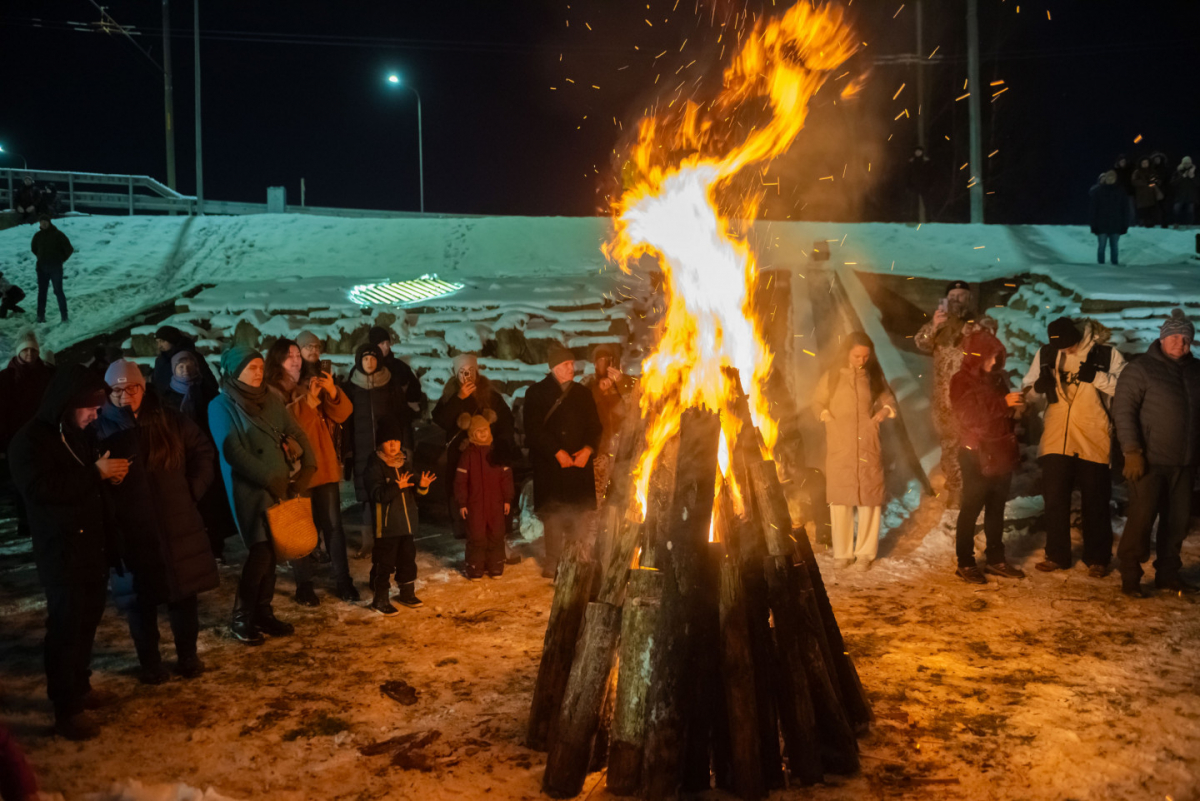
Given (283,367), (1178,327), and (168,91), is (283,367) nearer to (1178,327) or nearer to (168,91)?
(1178,327)

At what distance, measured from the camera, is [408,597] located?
691cm

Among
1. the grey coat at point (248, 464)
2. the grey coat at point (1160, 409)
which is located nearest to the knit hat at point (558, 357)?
the grey coat at point (248, 464)

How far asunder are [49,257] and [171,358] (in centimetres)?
915

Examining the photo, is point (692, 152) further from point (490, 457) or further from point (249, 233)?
point (249, 233)

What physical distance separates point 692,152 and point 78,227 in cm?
2005

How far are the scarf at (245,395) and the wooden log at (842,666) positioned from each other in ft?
12.3

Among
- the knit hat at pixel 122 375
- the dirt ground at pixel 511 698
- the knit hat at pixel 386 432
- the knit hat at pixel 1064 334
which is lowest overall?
the dirt ground at pixel 511 698

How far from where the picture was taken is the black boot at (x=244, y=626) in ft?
19.6

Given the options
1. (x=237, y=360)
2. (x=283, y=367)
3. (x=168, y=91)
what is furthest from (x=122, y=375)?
(x=168, y=91)

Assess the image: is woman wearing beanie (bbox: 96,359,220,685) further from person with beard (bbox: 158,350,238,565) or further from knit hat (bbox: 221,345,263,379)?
person with beard (bbox: 158,350,238,565)

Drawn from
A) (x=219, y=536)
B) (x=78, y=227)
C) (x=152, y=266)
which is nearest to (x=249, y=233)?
(x=152, y=266)

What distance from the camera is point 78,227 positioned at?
2078 centimetres

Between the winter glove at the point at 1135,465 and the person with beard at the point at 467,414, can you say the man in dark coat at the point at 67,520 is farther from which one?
the winter glove at the point at 1135,465

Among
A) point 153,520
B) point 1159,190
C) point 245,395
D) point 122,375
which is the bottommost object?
point 153,520
